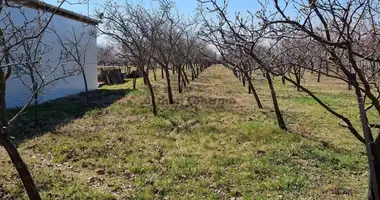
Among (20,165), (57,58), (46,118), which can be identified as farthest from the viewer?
(57,58)

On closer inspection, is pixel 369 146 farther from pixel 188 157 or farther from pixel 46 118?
pixel 46 118

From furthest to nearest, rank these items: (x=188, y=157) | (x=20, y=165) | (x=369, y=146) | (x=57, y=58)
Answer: (x=57, y=58) → (x=188, y=157) → (x=20, y=165) → (x=369, y=146)

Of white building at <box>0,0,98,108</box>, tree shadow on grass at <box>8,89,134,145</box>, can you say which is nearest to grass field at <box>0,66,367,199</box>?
tree shadow on grass at <box>8,89,134,145</box>

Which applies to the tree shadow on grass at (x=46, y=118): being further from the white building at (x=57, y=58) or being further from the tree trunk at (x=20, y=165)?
the tree trunk at (x=20, y=165)

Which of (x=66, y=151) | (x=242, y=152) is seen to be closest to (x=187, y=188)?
(x=242, y=152)

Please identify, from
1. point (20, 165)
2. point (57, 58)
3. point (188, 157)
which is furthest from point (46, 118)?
point (20, 165)

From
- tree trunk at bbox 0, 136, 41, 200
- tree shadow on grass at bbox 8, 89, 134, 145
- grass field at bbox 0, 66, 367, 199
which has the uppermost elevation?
tree trunk at bbox 0, 136, 41, 200

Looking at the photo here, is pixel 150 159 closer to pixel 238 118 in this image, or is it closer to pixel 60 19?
pixel 238 118

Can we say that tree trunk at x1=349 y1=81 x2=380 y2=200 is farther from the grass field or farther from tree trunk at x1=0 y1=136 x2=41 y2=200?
tree trunk at x1=0 y1=136 x2=41 y2=200

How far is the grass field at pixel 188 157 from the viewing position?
5.26 m

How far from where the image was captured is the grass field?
5.26m

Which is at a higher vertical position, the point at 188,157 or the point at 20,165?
the point at 20,165

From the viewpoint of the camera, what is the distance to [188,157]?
6.91m

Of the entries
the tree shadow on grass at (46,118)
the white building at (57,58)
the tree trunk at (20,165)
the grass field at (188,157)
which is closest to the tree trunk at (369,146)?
the grass field at (188,157)
